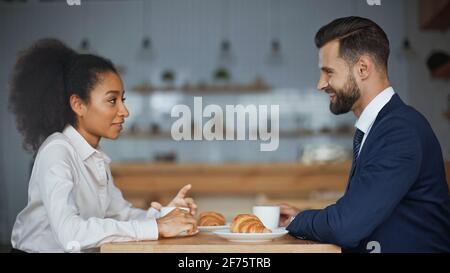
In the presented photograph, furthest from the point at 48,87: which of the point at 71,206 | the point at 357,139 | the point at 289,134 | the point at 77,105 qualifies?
the point at 289,134

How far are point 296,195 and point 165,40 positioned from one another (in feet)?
6.38

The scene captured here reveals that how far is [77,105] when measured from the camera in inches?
70.6

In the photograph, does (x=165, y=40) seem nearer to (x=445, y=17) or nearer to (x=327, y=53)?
(x=445, y=17)

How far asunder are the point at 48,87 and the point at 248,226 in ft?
2.33

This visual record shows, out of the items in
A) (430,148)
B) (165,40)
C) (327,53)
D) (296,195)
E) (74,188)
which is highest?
(165,40)

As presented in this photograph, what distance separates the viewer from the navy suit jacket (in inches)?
53.6

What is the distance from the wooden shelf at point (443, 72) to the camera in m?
3.96

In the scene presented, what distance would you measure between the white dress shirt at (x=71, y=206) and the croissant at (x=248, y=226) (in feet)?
0.57

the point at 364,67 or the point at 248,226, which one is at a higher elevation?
the point at 364,67

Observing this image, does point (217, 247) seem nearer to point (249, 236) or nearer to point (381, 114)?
point (249, 236)

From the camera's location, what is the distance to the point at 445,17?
4.13 metres
